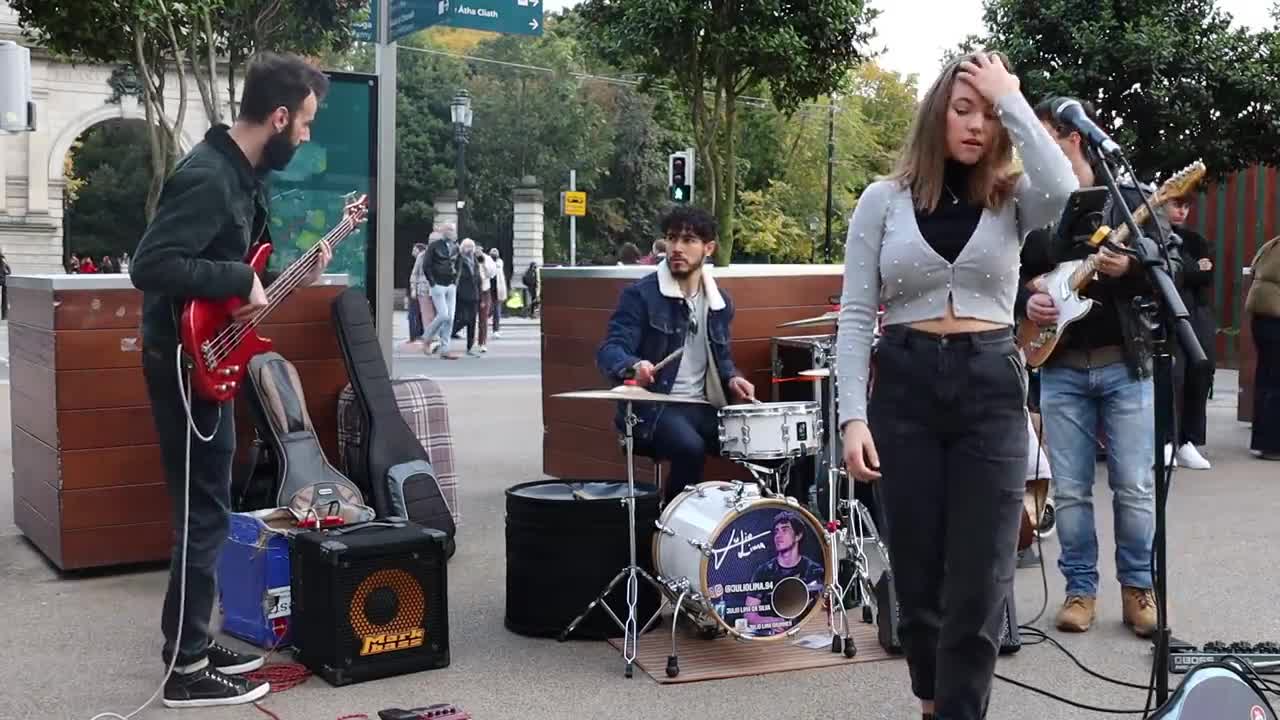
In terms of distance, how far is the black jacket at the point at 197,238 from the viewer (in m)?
4.07

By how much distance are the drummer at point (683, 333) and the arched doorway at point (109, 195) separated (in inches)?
1793

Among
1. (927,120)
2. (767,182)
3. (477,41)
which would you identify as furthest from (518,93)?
(927,120)

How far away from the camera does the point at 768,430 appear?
4953 mm

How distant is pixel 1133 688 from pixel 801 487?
2.47 metres

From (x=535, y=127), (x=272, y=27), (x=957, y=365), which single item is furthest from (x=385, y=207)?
(x=535, y=127)

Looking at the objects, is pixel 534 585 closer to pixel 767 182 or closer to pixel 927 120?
pixel 927 120

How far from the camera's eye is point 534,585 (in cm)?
519

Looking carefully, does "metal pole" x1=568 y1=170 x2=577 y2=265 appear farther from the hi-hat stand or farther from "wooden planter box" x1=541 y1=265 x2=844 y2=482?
the hi-hat stand

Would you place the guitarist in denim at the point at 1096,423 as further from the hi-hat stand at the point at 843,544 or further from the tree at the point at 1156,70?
the tree at the point at 1156,70

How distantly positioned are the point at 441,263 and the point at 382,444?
13911mm

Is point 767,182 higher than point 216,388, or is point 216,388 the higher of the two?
point 767,182

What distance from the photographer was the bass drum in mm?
4777

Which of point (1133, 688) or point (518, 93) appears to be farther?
point (518, 93)

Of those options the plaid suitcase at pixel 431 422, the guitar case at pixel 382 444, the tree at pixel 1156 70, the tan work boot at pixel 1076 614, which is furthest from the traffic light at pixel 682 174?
the tan work boot at pixel 1076 614
